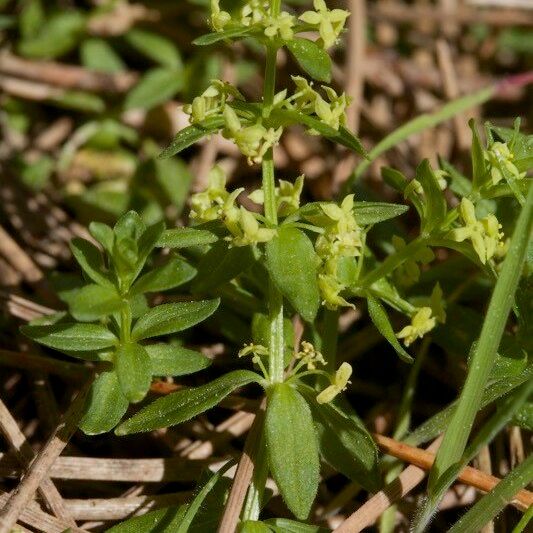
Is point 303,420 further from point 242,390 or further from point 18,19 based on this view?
point 18,19

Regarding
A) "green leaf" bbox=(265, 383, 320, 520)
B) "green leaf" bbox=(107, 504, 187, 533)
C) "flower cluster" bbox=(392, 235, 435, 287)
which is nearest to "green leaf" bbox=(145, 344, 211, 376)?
"green leaf" bbox=(265, 383, 320, 520)

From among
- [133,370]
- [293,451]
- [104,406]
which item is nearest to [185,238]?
[133,370]

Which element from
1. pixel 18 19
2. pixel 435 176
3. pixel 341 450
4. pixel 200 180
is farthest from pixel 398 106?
pixel 341 450

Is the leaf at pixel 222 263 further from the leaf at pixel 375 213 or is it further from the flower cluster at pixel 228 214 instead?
the leaf at pixel 375 213

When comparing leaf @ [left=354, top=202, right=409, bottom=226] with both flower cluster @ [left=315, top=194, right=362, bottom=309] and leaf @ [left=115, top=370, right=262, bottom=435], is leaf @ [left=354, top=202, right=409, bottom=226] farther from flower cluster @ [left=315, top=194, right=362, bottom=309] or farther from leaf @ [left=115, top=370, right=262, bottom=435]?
leaf @ [left=115, top=370, right=262, bottom=435]

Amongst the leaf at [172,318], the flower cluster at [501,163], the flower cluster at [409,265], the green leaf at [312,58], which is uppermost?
the green leaf at [312,58]

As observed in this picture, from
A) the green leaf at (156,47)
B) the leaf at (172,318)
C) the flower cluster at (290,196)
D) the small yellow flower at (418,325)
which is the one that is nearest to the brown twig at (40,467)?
the leaf at (172,318)
